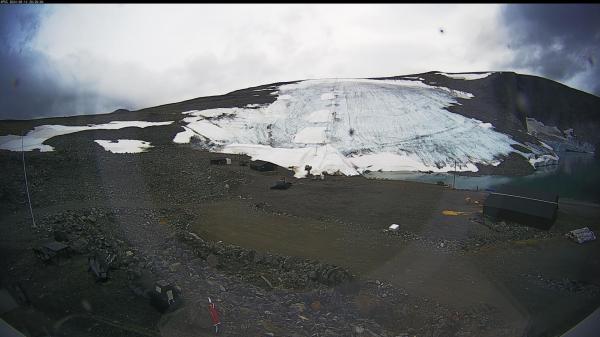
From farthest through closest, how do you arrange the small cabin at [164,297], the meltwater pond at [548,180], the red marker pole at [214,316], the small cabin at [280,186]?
the meltwater pond at [548,180] → the small cabin at [280,186] → the small cabin at [164,297] → the red marker pole at [214,316]

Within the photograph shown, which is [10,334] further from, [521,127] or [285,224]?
[521,127]

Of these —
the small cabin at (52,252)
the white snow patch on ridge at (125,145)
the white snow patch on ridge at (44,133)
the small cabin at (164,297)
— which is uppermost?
the white snow patch on ridge at (44,133)

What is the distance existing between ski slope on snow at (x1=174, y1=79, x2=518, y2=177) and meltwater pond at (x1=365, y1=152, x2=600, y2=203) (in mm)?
1787

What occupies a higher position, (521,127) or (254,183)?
(521,127)

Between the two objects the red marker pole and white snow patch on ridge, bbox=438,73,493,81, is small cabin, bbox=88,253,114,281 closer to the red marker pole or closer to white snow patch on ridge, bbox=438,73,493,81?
the red marker pole

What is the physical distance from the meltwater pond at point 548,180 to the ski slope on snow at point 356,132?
1.79 meters

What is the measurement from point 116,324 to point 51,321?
75 cm

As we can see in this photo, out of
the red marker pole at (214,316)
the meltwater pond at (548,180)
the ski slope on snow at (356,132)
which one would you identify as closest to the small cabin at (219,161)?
the ski slope on snow at (356,132)

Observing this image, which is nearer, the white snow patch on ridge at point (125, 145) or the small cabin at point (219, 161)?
the white snow patch on ridge at point (125, 145)

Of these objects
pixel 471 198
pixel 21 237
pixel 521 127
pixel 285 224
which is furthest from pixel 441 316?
pixel 521 127

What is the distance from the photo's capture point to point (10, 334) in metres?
3.91

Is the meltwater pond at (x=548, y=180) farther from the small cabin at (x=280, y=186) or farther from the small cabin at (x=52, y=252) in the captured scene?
the small cabin at (x=52, y=252)

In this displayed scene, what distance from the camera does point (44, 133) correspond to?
21547mm

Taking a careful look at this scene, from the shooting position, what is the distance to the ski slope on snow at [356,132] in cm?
2745
